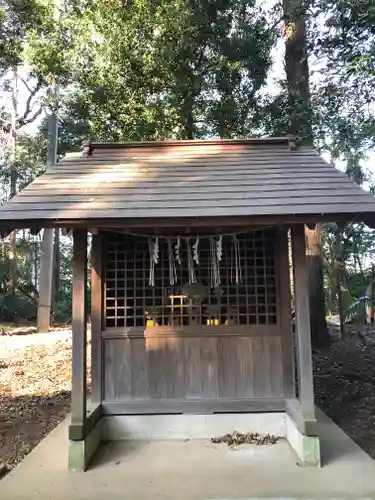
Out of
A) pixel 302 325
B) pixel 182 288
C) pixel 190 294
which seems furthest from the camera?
pixel 182 288

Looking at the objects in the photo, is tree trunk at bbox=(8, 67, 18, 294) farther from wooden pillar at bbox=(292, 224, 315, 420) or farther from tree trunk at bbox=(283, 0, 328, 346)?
wooden pillar at bbox=(292, 224, 315, 420)

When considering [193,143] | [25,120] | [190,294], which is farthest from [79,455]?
[25,120]

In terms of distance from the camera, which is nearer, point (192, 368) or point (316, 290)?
point (192, 368)

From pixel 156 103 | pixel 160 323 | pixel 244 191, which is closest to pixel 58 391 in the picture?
pixel 160 323

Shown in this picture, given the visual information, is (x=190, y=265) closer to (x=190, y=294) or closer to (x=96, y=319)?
(x=190, y=294)

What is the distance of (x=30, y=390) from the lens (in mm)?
7773

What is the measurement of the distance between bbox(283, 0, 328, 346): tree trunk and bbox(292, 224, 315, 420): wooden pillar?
462 cm

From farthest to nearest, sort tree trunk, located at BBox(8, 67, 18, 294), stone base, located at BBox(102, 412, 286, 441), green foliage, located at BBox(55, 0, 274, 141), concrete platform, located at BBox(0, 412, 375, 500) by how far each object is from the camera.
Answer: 1. tree trunk, located at BBox(8, 67, 18, 294)
2. green foliage, located at BBox(55, 0, 274, 141)
3. stone base, located at BBox(102, 412, 286, 441)
4. concrete platform, located at BBox(0, 412, 375, 500)

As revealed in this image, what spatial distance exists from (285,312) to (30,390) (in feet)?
17.1

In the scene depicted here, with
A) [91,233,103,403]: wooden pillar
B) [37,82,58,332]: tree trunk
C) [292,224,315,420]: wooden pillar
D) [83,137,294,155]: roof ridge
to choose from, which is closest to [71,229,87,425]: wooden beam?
[91,233,103,403]: wooden pillar

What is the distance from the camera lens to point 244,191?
14.7 feet

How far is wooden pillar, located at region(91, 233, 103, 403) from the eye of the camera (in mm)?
5094

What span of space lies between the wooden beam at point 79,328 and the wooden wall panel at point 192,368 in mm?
916

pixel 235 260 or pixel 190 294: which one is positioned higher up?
pixel 235 260
